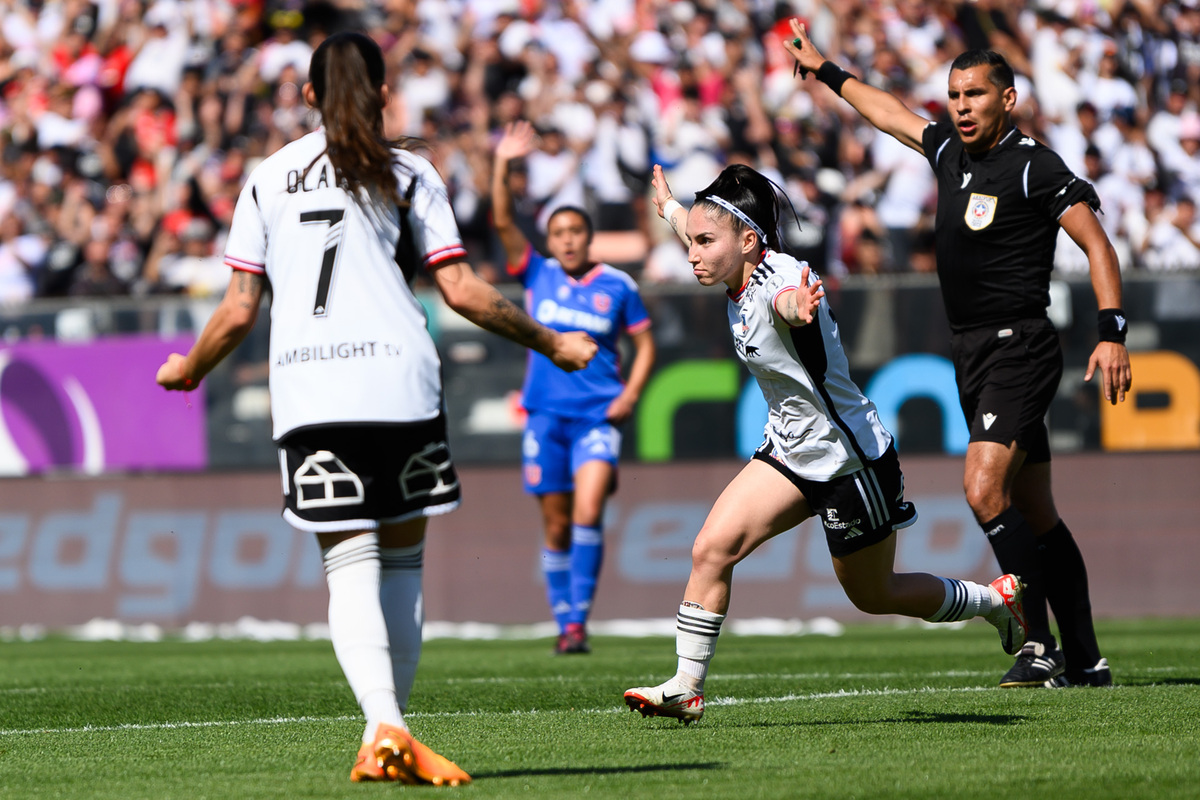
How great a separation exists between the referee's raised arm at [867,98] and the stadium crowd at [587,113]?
5508mm

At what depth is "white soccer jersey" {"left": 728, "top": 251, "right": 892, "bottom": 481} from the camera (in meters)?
5.36

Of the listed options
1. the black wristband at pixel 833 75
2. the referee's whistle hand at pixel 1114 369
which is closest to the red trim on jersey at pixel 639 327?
the black wristband at pixel 833 75

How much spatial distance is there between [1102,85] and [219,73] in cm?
908

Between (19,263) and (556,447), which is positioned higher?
(19,263)

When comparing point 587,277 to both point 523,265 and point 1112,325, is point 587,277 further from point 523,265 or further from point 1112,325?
point 1112,325

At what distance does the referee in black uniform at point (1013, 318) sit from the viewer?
6488mm

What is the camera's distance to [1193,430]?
12.0 m

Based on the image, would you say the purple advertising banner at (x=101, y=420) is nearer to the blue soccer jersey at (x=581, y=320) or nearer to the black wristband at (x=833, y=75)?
the blue soccer jersey at (x=581, y=320)

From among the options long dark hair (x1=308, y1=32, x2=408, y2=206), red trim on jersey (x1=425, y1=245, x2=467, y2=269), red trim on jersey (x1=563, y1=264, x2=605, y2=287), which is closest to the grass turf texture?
red trim on jersey (x1=425, y1=245, x2=467, y2=269)

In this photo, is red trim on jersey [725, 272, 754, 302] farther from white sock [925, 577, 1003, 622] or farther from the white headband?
white sock [925, 577, 1003, 622]

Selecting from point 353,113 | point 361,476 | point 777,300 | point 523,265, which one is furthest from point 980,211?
point 523,265

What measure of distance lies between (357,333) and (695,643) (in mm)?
1873

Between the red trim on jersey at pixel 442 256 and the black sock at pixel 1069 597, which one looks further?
the black sock at pixel 1069 597

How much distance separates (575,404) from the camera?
9.77 metres
